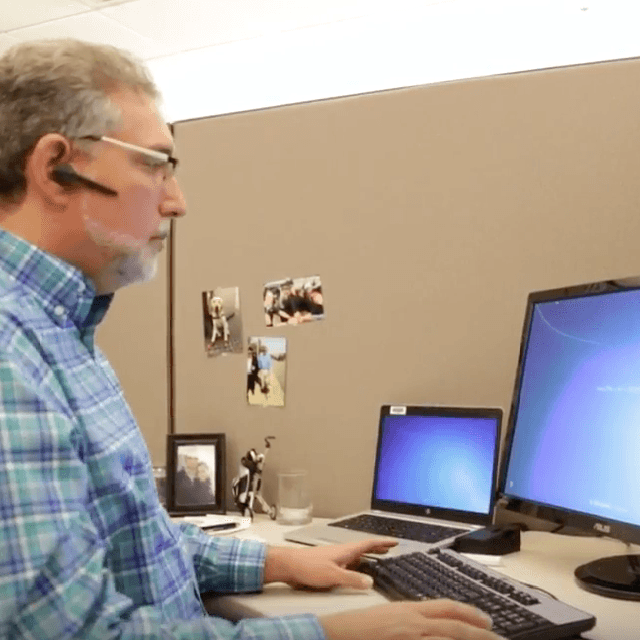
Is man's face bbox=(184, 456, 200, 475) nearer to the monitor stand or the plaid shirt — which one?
the plaid shirt

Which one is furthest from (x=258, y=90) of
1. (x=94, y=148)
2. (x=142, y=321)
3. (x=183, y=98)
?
(x=94, y=148)

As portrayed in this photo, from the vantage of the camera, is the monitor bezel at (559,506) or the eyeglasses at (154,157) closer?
the eyeglasses at (154,157)

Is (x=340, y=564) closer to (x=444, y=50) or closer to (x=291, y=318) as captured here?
(x=291, y=318)

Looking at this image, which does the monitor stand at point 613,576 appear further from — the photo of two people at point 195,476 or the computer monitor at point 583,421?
the photo of two people at point 195,476

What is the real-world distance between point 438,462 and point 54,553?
0.84 meters

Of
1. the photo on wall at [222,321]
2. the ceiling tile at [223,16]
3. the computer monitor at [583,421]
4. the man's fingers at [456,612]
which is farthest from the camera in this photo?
the ceiling tile at [223,16]

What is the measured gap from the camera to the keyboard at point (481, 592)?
814 mm

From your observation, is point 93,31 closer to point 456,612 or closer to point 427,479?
point 427,479

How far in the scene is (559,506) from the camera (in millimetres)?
1126

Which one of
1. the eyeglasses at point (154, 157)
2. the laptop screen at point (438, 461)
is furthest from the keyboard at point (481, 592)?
the eyeglasses at point (154, 157)

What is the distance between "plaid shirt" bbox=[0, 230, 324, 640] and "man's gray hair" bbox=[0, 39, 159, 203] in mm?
103

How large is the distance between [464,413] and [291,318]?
1.40 ft

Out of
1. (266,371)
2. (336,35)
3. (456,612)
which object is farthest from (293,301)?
(336,35)

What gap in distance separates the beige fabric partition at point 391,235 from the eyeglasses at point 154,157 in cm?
64
